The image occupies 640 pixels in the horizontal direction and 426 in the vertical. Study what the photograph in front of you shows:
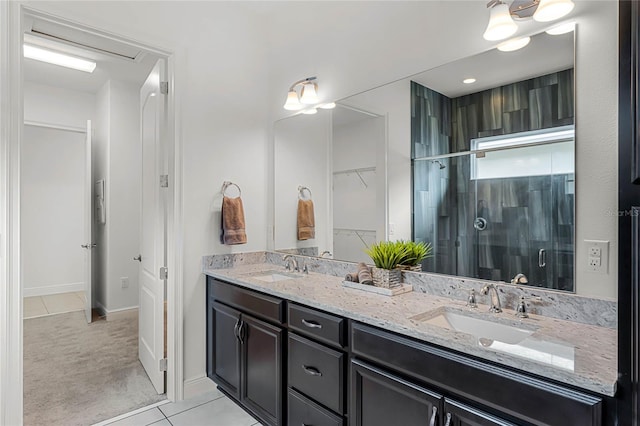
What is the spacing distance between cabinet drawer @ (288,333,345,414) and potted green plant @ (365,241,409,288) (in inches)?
19.1

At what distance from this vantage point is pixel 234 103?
2832mm

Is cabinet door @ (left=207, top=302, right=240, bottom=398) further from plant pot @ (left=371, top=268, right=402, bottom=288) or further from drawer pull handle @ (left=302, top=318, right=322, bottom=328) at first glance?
plant pot @ (left=371, top=268, right=402, bottom=288)

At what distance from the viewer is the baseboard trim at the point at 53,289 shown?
210 inches

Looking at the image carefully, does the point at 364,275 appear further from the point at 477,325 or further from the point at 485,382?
the point at 485,382

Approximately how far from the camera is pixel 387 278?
1952 millimetres

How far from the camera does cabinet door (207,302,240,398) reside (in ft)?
7.66

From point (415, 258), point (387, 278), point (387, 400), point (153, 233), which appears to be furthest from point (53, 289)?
point (387, 400)

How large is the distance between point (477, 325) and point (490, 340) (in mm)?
322

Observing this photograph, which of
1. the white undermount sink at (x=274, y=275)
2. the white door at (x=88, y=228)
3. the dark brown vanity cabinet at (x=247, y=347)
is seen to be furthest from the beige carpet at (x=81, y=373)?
the white undermount sink at (x=274, y=275)

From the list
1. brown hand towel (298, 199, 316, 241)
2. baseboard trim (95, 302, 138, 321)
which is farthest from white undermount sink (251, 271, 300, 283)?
baseboard trim (95, 302, 138, 321)

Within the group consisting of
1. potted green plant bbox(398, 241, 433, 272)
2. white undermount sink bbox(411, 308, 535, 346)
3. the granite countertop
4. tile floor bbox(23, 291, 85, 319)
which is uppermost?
potted green plant bbox(398, 241, 433, 272)

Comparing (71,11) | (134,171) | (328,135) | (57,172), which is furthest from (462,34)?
(57,172)

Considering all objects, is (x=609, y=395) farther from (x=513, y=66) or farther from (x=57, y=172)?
(x=57, y=172)

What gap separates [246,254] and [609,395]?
7.75 ft
